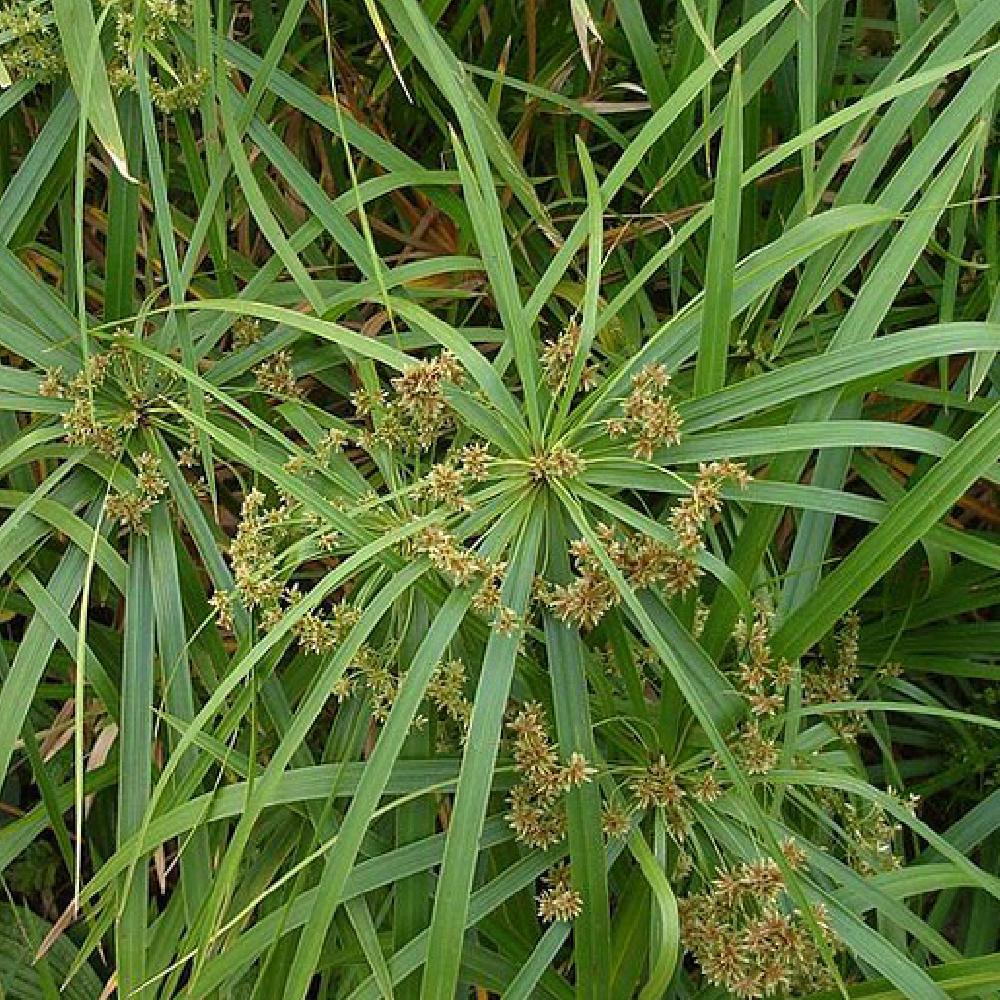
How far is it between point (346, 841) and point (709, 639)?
12.7 inches

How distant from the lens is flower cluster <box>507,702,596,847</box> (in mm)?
958

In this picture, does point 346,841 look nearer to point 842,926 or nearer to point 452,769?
point 452,769

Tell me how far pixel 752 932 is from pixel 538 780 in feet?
0.61

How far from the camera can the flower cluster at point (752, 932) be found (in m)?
0.94

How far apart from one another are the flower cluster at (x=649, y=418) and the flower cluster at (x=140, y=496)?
422 mm

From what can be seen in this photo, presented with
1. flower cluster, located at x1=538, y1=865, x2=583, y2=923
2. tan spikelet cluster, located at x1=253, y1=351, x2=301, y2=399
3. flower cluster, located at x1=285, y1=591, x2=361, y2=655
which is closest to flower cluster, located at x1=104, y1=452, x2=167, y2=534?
tan spikelet cluster, located at x1=253, y1=351, x2=301, y2=399

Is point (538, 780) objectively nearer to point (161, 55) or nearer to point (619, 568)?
point (619, 568)

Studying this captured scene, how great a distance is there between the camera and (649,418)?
943mm

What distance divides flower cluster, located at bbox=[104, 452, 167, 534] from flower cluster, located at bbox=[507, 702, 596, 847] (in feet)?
1.24

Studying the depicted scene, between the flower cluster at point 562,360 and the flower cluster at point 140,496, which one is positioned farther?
the flower cluster at point 140,496

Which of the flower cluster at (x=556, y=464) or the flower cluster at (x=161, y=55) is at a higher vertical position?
the flower cluster at (x=161, y=55)

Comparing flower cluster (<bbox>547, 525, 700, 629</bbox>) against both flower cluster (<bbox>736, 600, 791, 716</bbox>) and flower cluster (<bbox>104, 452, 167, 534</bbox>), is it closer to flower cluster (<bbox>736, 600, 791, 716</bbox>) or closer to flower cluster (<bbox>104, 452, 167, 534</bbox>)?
flower cluster (<bbox>736, 600, 791, 716</bbox>)

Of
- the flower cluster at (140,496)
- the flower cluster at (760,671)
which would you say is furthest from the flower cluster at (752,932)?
the flower cluster at (140,496)

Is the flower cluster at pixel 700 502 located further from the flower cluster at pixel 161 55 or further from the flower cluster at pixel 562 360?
the flower cluster at pixel 161 55
